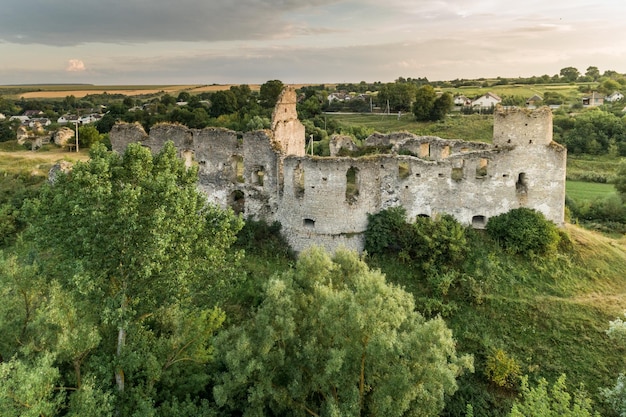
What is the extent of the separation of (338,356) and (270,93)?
68.2 metres

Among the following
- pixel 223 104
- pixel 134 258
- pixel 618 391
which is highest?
pixel 223 104

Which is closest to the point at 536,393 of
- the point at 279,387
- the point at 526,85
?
the point at 279,387

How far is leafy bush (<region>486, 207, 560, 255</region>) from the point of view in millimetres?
23188

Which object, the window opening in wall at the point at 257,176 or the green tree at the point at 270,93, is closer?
the window opening in wall at the point at 257,176

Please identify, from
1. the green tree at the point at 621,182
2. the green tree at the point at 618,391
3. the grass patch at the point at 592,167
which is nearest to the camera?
the green tree at the point at 618,391

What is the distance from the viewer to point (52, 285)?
14562 mm

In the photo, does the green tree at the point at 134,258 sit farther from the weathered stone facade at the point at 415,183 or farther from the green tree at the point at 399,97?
the green tree at the point at 399,97

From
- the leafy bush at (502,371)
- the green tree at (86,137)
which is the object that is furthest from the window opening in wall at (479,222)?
the green tree at (86,137)

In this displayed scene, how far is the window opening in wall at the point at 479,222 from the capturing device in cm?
2455

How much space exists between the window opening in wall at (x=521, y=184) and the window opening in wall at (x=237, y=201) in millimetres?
15124

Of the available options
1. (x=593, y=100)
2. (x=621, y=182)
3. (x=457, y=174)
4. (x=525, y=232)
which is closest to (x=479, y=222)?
(x=525, y=232)

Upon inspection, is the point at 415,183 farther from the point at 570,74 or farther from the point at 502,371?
the point at 570,74

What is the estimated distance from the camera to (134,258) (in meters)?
13.7

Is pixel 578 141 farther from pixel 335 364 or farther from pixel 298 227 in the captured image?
pixel 335 364
